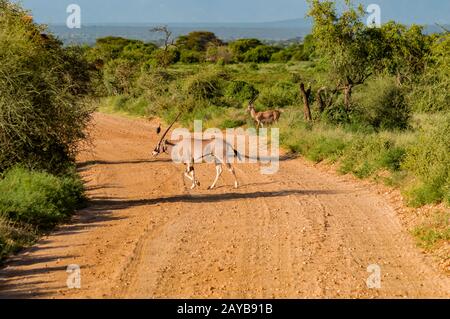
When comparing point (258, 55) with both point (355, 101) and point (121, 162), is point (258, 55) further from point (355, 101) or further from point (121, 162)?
point (121, 162)

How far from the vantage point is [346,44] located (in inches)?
1049

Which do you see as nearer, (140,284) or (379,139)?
(140,284)

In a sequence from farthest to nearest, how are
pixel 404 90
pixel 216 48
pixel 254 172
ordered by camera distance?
pixel 216 48 → pixel 404 90 → pixel 254 172

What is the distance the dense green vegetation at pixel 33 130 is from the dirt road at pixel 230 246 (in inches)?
24.6

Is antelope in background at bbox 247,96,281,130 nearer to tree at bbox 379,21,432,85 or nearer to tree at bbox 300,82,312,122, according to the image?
tree at bbox 300,82,312,122

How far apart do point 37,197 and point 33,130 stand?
6.23ft

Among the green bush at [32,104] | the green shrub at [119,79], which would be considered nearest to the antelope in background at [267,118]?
the green bush at [32,104]

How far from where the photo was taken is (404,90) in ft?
89.9

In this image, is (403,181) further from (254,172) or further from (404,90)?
(404,90)

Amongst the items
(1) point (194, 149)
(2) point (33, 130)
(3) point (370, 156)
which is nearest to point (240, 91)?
(3) point (370, 156)

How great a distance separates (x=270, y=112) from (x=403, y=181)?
42.5ft

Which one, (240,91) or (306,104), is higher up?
(306,104)

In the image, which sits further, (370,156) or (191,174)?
(370,156)
